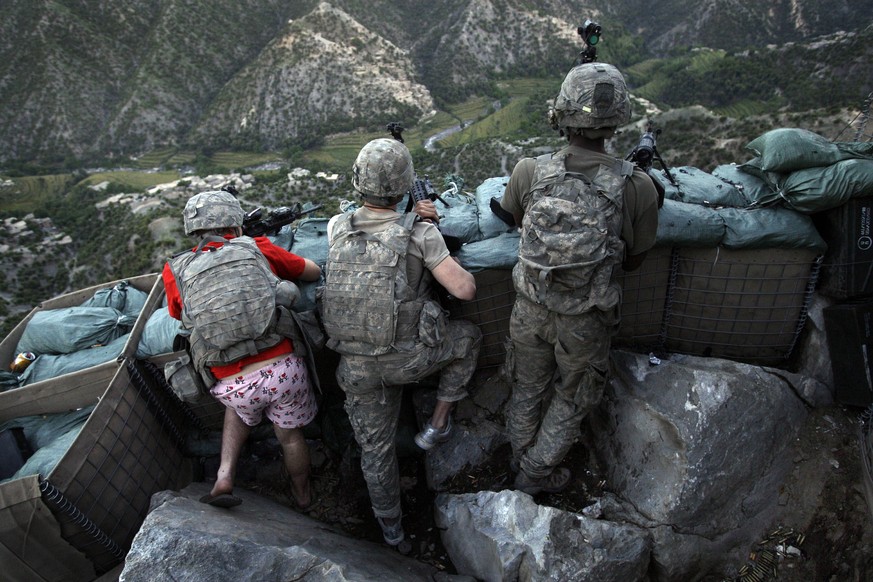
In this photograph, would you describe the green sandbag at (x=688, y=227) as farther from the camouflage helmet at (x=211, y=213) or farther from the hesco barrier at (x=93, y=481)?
the hesco barrier at (x=93, y=481)

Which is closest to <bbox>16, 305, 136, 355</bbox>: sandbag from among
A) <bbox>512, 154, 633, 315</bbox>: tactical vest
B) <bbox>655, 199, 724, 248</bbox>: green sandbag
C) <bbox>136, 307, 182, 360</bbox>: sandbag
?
<bbox>136, 307, 182, 360</bbox>: sandbag

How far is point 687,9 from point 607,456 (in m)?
98.5

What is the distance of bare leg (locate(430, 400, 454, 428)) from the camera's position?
133 inches

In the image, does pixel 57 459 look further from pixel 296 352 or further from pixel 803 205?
pixel 803 205

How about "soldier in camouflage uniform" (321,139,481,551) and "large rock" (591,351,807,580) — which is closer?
"soldier in camouflage uniform" (321,139,481,551)

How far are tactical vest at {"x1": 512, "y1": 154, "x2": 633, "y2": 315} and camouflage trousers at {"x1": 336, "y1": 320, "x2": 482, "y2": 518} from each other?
0.68 metres

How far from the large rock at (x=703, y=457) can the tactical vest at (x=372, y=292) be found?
5.62 ft

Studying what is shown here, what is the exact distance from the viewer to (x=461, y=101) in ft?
216

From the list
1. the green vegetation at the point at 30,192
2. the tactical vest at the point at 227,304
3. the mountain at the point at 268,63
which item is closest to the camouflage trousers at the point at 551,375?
the tactical vest at the point at 227,304

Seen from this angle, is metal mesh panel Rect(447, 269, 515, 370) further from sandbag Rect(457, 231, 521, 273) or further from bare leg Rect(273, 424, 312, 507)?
bare leg Rect(273, 424, 312, 507)

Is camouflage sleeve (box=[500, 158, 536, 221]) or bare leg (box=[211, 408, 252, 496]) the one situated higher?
camouflage sleeve (box=[500, 158, 536, 221])

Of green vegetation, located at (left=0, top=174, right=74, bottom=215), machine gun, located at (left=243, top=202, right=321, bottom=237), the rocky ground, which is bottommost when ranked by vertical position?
green vegetation, located at (left=0, top=174, right=74, bottom=215)

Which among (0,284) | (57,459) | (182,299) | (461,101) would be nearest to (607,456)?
(182,299)

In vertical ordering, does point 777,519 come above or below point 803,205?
below
